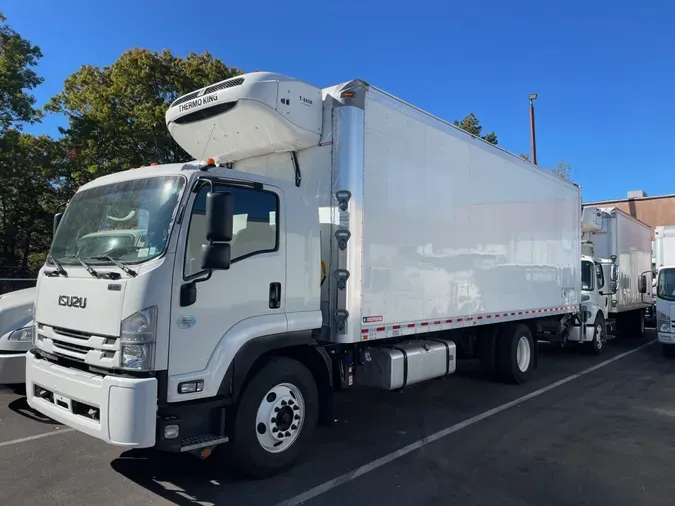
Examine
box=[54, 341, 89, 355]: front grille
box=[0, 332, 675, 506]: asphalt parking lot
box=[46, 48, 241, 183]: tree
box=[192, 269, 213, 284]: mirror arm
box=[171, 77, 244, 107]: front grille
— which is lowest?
box=[0, 332, 675, 506]: asphalt parking lot

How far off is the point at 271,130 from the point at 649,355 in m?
11.5

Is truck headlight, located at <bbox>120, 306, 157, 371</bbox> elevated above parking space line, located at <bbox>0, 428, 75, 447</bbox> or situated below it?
above

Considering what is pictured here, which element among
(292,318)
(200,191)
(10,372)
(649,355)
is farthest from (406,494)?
(649,355)

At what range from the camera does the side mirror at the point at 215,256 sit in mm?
3635

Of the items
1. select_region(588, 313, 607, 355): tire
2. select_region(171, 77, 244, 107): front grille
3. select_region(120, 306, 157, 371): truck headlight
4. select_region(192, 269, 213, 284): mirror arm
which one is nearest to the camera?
select_region(120, 306, 157, 371): truck headlight

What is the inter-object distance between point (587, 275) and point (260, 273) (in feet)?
34.8

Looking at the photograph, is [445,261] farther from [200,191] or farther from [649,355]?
[649,355]

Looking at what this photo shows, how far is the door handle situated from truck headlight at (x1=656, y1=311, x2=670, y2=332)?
415 inches

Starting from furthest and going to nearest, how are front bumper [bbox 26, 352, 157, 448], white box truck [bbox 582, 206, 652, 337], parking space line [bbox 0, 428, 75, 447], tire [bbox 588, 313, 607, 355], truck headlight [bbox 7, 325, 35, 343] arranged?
white box truck [bbox 582, 206, 652, 337] → tire [bbox 588, 313, 607, 355] → truck headlight [bbox 7, 325, 35, 343] → parking space line [bbox 0, 428, 75, 447] → front bumper [bbox 26, 352, 157, 448]

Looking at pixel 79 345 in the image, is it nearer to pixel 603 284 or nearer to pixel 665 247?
pixel 603 284

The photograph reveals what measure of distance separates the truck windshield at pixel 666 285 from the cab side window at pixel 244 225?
10.7 meters

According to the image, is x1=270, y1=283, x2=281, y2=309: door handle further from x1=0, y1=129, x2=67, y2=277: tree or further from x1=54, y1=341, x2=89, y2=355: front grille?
x1=0, y1=129, x2=67, y2=277: tree

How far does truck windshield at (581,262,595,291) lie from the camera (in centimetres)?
1230

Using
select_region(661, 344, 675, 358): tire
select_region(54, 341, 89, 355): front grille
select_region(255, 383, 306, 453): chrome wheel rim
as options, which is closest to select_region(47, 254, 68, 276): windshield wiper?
select_region(54, 341, 89, 355): front grille
